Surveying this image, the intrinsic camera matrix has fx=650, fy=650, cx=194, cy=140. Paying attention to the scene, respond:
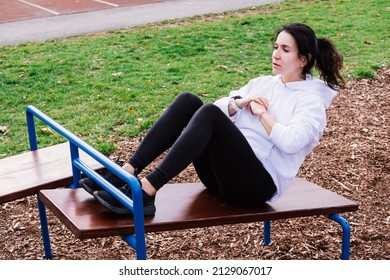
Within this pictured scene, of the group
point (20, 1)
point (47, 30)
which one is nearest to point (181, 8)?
point (47, 30)

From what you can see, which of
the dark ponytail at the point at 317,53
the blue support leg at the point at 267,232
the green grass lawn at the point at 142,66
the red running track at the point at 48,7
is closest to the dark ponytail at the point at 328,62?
the dark ponytail at the point at 317,53

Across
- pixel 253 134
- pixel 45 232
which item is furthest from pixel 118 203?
pixel 45 232

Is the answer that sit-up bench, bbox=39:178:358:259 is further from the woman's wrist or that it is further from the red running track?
the red running track

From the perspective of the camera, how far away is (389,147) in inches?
→ 210

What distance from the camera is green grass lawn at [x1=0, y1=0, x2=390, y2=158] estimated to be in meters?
6.05

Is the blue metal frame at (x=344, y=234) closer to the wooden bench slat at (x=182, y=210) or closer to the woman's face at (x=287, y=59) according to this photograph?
the wooden bench slat at (x=182, y=210)

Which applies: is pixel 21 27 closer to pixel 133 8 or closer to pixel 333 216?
pixel 133 8

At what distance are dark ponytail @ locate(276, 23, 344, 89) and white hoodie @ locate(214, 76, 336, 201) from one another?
53 mm

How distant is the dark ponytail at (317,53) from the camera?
3.37 metres

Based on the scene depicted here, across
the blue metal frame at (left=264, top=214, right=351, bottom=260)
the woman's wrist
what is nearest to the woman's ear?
the woman's wrist

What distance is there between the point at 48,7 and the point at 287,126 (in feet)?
39.8
